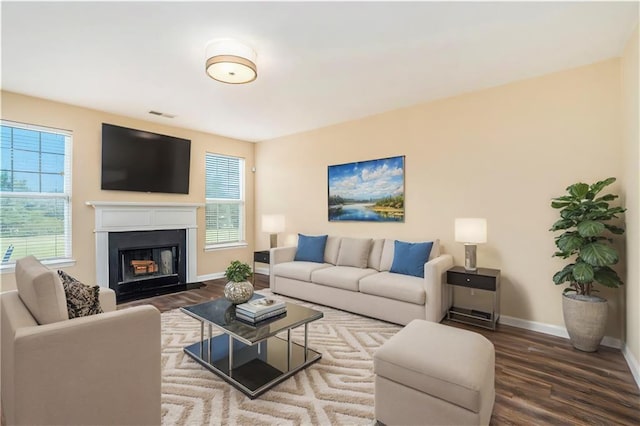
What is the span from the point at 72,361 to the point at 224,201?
447 centimetres

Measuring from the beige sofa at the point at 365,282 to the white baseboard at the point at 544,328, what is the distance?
2.18ft

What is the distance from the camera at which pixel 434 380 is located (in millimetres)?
1534

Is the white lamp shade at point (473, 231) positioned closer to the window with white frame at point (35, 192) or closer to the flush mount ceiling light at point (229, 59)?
the flush mount ceiling light at point (229, 59)

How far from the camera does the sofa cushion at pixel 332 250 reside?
448 cm

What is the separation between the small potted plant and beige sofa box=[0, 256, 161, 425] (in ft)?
3.07

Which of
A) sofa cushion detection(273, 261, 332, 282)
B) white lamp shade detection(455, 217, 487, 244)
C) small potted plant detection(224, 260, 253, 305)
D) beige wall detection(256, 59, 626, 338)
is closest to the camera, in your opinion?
small potted plant detection(224, 260, 253, 305)

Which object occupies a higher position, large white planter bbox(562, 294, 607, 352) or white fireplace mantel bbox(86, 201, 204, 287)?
Answer: white fireplace mantel bbox(86, 201, 204, 287)

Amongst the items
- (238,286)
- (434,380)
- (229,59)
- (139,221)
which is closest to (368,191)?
(238,286)

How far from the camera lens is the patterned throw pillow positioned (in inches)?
66.6

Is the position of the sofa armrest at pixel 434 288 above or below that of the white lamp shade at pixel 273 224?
below

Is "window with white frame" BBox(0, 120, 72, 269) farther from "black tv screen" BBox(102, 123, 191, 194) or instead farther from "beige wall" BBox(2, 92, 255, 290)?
"black tv screen" BBox(102, 123, 191, 194)

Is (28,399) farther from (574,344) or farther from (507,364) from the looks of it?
(574,344)

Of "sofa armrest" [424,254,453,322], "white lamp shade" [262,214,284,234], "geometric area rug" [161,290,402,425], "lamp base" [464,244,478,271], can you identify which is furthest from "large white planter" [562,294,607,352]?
"white lamp shade" [262,214,284,234]

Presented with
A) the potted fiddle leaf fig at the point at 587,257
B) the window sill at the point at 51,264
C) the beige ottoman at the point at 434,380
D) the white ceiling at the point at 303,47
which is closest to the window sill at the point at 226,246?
the window sill at the point at 51,264
